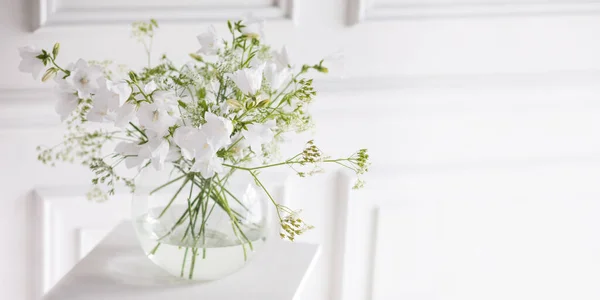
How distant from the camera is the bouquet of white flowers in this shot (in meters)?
1.13

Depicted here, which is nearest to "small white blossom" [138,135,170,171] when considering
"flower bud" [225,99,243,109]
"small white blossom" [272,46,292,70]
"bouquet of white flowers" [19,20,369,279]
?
"bouquet of white flowers" [19,20,369,279]

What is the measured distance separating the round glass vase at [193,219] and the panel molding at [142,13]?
1.73ft

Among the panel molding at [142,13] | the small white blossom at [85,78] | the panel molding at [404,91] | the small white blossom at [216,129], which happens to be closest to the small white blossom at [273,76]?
the small white blossom at [216,129]

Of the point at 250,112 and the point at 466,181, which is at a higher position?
the point at 250,112

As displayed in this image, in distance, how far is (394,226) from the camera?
201 cm

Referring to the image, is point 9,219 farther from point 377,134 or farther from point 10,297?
point 377,134

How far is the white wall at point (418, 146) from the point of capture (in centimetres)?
173

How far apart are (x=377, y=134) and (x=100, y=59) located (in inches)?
26.1

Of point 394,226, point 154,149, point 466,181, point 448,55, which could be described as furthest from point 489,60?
point 154,149

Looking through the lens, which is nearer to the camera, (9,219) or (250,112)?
A: (250,112)

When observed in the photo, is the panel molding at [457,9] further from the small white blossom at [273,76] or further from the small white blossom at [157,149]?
the small white blossom at [157,149]

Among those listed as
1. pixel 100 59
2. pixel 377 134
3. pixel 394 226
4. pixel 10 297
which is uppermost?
pixel 100 59

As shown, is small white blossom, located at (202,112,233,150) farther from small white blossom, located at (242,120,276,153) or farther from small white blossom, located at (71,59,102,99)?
small white blossom, located at (71,59,102,99)

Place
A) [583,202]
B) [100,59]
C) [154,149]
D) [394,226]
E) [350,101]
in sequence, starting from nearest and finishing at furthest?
[154,149], [100,59], [350,101], [394,226], [583,202]
